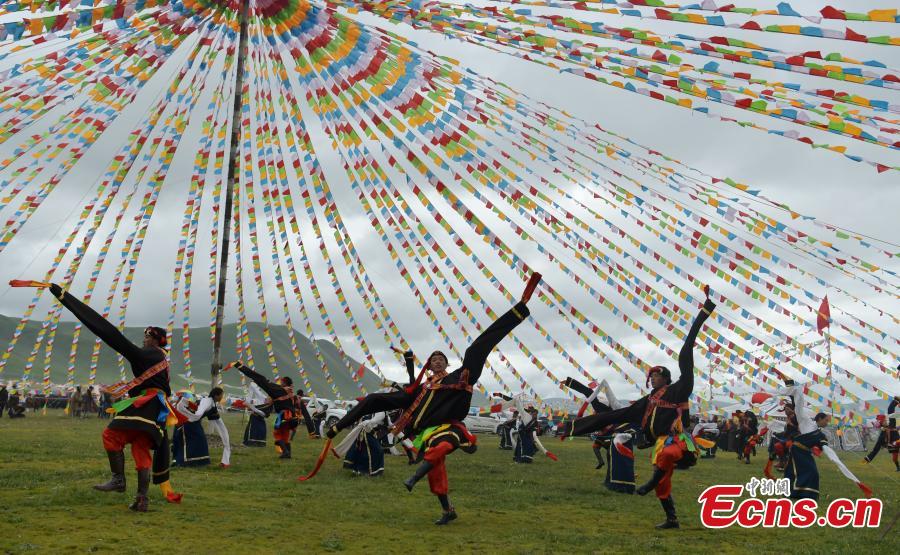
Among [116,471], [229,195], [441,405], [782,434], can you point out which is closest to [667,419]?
[441,405]

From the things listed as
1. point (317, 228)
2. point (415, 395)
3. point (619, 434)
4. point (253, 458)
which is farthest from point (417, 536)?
point (253, 458)

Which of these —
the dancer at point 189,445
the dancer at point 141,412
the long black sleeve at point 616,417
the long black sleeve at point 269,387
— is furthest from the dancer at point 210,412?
the long black sleeve at point 616,417

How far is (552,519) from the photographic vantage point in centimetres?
843

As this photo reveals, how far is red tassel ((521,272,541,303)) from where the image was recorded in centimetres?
741

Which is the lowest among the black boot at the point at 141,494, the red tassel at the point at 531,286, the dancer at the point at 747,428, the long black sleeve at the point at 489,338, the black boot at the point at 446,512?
the dancer at the point at 747,428

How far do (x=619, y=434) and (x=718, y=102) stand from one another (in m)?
5.78

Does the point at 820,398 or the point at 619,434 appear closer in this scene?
the point at 820,398

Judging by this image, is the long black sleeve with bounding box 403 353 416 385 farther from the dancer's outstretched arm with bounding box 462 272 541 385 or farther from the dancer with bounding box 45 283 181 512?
the dancer with bounding box 45 283 181 512

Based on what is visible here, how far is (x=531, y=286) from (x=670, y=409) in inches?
92.6

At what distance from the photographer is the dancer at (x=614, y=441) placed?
9852 mm

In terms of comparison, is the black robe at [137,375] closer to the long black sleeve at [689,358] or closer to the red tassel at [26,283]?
the red tassel at [26,283]

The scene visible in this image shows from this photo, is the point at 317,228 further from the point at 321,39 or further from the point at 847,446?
A: the point at 847,446

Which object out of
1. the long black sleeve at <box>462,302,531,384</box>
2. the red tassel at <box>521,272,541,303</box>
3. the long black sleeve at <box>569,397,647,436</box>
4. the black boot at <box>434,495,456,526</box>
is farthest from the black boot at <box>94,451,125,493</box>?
the long black sleeve at <box>569,397,647,436</box>

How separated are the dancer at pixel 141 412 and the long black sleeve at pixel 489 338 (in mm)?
3314
